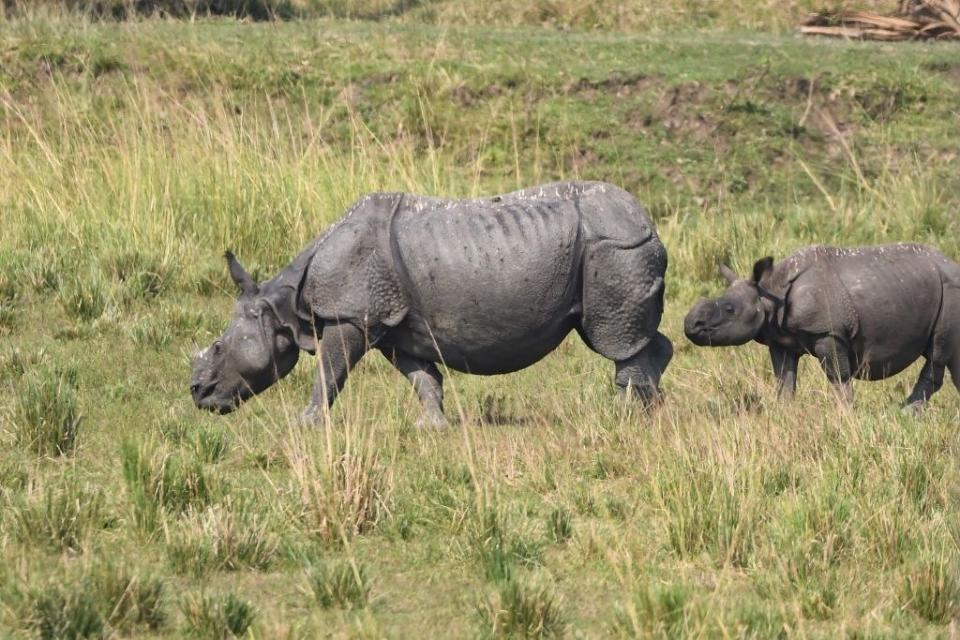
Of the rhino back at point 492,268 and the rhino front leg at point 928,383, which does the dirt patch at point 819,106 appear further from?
the rhino back at point 492,268

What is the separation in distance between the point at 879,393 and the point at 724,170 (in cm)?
532

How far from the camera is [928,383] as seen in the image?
841cm

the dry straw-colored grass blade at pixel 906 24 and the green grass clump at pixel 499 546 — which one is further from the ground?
the green grass clump at pixel 499 546

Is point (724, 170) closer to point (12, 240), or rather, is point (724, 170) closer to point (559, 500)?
point (12, 240)

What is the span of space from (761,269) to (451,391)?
71.2 inches

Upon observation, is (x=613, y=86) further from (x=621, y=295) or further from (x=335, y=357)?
(x=335, y=357)

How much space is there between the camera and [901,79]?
15.2m

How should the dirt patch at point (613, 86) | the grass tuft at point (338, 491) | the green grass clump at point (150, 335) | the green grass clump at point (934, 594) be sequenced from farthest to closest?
1. the dirt patch at point (613, 86)
2. the green grass clump at point (150, 335)
3. the grass tuft at point (338, 491)
4. the green grass clump at point (934, 594)

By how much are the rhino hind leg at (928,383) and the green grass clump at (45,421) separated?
4.00m

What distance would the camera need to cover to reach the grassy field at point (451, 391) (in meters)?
5.60

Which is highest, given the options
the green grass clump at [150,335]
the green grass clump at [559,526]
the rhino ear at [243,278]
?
the rhino ear at [243,278]

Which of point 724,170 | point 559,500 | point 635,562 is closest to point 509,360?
point 559,500

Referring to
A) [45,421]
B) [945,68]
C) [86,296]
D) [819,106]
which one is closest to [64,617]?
[45,421]

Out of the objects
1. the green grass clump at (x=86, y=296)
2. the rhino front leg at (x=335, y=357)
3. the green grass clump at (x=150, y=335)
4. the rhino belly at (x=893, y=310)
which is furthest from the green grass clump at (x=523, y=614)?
the green grass clump at (x=86, y=296)
